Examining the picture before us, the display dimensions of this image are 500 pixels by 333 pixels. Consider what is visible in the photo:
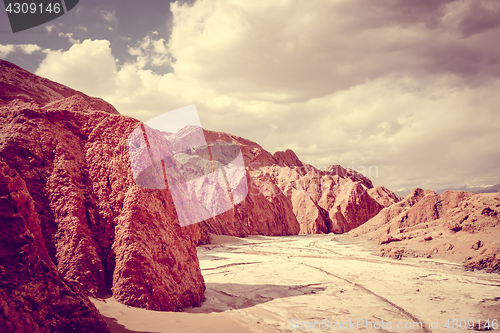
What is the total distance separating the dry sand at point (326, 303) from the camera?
394 cm

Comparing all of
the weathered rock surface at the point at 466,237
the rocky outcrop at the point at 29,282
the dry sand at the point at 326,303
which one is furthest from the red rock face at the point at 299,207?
the rocky outcrop at the point at 29,282

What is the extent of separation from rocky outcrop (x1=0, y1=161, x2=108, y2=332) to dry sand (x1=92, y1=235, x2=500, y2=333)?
584mm

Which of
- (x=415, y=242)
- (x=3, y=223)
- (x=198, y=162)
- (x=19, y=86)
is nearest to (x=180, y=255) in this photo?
(x=3, y=223)

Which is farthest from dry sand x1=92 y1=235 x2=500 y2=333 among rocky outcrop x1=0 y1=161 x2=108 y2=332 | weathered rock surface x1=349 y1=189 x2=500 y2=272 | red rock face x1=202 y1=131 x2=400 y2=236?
red rock face x1=202 y1=131 x2=400 y2=236

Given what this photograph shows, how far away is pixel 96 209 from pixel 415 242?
576 inches

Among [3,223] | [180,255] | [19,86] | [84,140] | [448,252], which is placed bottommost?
[448,252]

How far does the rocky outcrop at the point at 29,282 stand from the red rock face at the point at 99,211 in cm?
139

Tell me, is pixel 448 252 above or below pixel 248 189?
below

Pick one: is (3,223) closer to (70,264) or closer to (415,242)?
(70,264)

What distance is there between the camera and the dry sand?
3936 mm

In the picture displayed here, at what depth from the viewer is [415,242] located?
1370 centimetres

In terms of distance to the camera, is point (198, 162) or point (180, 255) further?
point (198, 162)

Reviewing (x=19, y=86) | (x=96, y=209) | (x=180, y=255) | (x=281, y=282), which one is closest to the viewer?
(x=96, y=209)

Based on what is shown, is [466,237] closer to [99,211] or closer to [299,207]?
[99,211]
